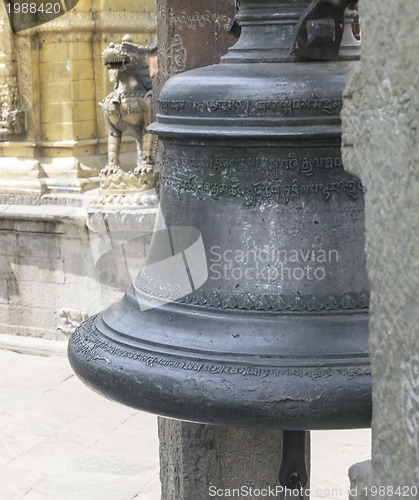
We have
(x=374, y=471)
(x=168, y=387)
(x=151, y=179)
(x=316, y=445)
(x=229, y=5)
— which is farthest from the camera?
(x=151, y=179)

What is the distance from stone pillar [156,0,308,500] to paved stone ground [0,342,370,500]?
1.65 meters

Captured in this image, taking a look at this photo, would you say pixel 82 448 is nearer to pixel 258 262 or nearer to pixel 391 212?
pixel 258 262

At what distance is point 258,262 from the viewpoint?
184 cm

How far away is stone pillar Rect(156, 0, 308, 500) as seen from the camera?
3.37m

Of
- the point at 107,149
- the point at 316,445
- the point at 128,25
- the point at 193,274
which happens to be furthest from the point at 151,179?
the point at 193,274

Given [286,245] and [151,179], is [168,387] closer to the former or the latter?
[286,245]

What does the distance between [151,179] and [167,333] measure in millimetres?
5794

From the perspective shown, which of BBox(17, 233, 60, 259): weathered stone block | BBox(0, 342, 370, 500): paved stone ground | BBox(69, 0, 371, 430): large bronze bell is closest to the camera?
BBox(69, 0, 371, 430): large bronze bell

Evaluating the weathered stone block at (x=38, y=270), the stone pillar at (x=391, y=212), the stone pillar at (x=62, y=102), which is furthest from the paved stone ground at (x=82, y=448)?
the stone pillar at (x=391, y=212)

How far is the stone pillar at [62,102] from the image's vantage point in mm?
7949

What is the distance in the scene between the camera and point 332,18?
1.80m

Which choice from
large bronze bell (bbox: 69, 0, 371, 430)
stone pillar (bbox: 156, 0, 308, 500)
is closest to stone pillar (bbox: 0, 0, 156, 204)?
stone pillar (bbox: 156, 0, 308, 500)

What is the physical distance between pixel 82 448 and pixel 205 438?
104 inches

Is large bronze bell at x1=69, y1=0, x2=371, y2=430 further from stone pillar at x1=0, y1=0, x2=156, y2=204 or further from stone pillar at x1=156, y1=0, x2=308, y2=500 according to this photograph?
stone pillar at x1=0, y1=0, x2=156, y2=204
